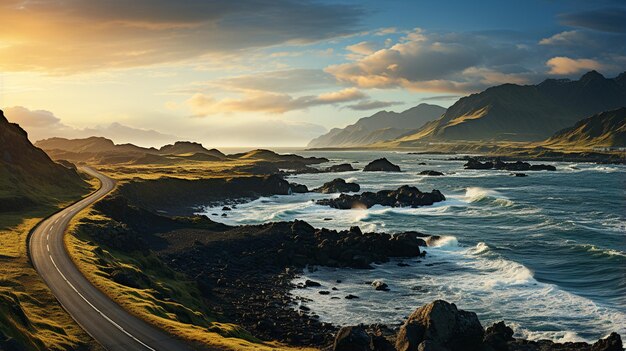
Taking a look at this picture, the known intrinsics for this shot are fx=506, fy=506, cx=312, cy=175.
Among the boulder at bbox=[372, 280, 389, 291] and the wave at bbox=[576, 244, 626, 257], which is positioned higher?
the wave at bbox=[576, 244, 626, 257]

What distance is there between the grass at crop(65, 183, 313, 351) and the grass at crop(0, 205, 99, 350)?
15.8ft

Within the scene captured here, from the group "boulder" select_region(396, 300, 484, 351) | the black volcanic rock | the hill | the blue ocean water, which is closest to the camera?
"boulder" select_region(396, 300, 484, 351)

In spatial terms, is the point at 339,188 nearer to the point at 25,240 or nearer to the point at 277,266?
the point at 277,266

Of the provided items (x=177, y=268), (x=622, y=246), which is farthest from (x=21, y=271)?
(x=622, y=246)

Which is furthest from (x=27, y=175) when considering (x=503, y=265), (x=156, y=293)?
→ (x=503, y=265)

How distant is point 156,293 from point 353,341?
22938mm

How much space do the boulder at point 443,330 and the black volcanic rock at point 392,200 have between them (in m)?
81.1

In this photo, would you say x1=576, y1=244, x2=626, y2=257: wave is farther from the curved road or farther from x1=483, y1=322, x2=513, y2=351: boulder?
the curved road

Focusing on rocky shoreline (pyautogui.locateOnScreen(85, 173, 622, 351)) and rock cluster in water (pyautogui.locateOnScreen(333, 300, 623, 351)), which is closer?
rock cluster in water (pyautogui.locateOnScreen(333, 300, 623, 351))

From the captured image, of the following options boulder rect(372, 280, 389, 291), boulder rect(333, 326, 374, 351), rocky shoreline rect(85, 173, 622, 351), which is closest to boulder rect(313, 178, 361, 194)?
rocky shoreline rect(85, 173, 622, 351)

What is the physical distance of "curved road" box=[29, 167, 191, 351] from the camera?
35.8m

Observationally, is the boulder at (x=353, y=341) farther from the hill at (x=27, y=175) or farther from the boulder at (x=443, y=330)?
the hill at (x=27, y=175)

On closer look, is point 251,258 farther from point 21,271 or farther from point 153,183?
point 153,183

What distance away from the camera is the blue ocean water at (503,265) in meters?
48.0
